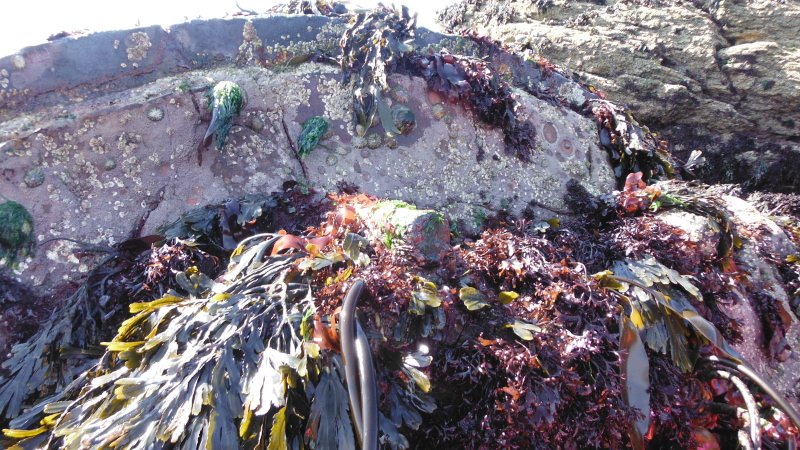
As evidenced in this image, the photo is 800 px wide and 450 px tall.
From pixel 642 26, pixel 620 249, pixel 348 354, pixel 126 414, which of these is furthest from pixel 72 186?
pixel 642 26

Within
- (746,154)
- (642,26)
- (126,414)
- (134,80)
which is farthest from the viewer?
(642,26)

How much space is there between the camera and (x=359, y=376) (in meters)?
1.58

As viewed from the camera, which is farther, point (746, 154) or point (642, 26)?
point (642, 26)

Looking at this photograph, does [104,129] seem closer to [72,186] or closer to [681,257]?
[72,186]

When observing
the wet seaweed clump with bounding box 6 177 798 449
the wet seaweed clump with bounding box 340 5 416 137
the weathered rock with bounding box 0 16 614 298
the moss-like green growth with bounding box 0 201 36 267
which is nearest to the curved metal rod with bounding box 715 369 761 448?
the wet seaweed clump with bounding box 6 177 798 449

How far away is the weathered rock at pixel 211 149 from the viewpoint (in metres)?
2.60

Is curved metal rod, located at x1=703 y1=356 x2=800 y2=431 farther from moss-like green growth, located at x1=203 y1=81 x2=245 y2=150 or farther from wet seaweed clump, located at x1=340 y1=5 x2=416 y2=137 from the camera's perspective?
moss-like green growth, located at x1=203 y1=81 x2=245 y2=150

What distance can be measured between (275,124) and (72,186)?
125 centimetres

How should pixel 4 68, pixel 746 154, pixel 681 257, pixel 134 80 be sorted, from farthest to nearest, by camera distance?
pixel 746 154 < pixel 134 80 < pixel 4 68 < pixel 681 257

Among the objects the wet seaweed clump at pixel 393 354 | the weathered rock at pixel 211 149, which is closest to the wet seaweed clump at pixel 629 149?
the weathered rock at pixel 211 149

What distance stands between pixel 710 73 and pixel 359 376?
5.60 meters

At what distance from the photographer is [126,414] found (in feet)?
5.05

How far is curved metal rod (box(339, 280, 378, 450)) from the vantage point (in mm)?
1488

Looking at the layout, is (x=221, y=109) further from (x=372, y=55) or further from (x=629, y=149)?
(x=629, y=149)
